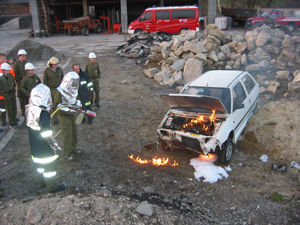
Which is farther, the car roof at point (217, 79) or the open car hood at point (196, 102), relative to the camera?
the car roof at point (217, 79)

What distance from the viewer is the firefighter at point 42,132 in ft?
14.7

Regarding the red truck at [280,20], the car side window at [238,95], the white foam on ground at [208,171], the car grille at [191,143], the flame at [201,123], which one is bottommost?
the white foam on ground at [208,171]

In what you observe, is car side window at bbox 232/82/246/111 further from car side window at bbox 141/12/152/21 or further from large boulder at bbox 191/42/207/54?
car side window at bbox 141/12/152/21

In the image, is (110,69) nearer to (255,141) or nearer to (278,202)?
(255,141)

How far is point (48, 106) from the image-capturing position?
4641mm

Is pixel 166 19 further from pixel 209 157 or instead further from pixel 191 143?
pixel 191 143

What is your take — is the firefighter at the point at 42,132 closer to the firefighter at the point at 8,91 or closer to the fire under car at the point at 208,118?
the fire under car at the point at 208,118

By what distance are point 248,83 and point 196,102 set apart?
2244 millimetres

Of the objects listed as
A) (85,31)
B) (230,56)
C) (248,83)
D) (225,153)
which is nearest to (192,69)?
(230,56)

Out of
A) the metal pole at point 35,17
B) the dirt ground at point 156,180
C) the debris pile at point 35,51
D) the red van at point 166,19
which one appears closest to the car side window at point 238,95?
the dirt ground at point 156,180

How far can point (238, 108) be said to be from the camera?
20.5ft

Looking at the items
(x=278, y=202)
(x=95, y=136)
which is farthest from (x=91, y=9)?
(x=278, y=202)

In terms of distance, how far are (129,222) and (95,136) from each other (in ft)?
12.7

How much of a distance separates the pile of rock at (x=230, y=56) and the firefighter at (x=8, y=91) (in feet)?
20.3
